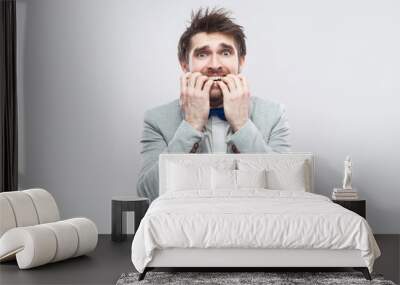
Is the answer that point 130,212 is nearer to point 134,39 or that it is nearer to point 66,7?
point 134,39

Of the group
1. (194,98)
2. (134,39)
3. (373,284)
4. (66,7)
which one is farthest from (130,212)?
(373,284)

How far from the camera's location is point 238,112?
23.3 ft

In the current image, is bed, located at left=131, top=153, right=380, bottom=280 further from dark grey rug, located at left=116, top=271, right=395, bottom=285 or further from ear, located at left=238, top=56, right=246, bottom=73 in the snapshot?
ear, located at left=238, top=56, right=246, bottom=73

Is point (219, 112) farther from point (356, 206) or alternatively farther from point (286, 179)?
point (356, 206)

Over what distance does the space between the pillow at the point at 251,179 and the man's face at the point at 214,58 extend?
98cm

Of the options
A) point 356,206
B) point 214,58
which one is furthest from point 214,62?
point 356,206

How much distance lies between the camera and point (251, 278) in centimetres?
495

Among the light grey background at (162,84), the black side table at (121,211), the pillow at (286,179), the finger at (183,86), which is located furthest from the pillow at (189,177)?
the finger at (183,86)

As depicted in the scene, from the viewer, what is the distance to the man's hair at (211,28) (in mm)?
7191

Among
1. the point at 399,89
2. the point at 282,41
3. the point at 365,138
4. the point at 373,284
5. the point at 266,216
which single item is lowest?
the point at 373,284

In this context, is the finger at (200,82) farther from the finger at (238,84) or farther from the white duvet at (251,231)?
the white duvet at (251,231)

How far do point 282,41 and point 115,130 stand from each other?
2063mm

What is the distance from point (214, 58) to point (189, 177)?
139cm

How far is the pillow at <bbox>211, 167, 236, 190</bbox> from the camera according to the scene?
6395 mm
